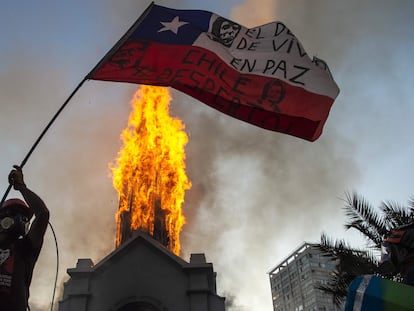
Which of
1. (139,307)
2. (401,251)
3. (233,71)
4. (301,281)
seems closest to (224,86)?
(233,71)

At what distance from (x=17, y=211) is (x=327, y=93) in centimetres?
568

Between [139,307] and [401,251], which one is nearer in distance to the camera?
[401,251]

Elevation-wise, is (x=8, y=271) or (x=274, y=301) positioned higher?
(x=274, y=301)

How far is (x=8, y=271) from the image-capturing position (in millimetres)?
4191

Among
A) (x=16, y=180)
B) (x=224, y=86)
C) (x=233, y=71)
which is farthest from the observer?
(x=233, y=71)

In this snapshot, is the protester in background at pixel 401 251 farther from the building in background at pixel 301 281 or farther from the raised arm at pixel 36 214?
the building in background at pixel 301 281

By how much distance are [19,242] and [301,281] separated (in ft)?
370

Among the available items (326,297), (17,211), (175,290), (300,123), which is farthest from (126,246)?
(326,297)

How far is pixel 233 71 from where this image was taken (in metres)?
7.78

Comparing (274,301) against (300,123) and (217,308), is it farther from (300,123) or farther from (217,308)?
(300,123)

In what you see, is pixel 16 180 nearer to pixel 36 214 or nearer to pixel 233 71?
pixel 36 214

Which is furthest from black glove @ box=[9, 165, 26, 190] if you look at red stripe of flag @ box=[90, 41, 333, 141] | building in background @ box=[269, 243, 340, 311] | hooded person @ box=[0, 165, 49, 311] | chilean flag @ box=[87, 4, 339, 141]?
building in background @ box=[269, 243, 340, 311]

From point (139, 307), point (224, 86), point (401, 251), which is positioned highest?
point (224, 86)

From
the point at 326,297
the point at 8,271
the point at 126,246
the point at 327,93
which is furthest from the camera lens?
the point at 326,297
